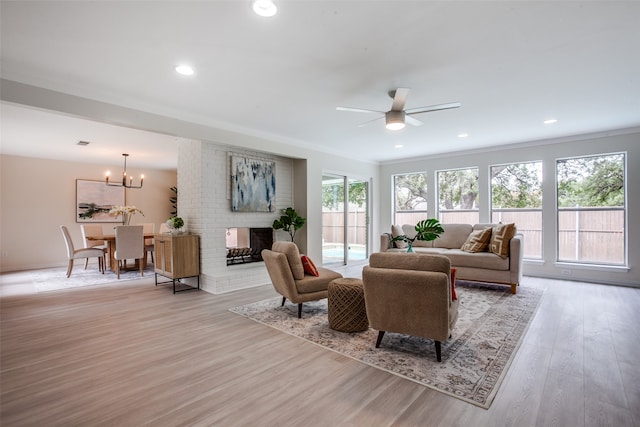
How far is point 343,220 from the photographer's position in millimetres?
6969

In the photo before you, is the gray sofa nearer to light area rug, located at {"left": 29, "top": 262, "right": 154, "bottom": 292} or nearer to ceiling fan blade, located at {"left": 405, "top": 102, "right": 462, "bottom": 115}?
ceiling fan blade, located at {"left": 405, "top": 102, "right": 462, "bottom": 115}

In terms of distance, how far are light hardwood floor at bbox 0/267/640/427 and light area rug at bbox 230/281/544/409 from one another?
98 mm

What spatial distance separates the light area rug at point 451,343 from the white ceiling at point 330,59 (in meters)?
2.57

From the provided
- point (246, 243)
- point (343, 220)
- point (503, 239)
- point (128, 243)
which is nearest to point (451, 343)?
point (503, 239)

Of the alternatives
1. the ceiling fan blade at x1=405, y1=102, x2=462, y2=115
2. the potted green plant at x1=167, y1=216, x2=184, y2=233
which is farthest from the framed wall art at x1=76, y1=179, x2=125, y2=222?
the ceiling fan blade at x1=405, y1=102, x2=462, y2=115

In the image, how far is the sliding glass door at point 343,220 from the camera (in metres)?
6.74

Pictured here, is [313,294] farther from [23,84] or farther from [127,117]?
[23,84]

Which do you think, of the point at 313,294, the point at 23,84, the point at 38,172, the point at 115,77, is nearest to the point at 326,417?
the point at 313,294

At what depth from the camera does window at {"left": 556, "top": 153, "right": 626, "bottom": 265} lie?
5.14 meters

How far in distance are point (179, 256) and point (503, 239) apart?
5005 millimetres

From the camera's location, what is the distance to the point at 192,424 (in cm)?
171

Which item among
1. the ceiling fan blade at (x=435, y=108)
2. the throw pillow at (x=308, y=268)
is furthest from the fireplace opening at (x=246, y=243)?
the ceiling fan blade at (x=435, y=108)

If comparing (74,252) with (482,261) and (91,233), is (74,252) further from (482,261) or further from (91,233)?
(482,261)

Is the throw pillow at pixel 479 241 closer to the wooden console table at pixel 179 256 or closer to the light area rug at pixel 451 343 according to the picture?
the light area rug at pixel 451 343
